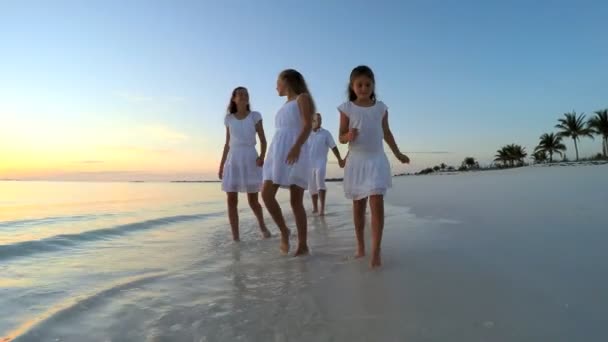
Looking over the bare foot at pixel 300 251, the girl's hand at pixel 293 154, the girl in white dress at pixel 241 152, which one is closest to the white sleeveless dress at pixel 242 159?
the girl in white dress at pixel 241 152

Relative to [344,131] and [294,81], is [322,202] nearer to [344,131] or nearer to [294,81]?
[294,81]

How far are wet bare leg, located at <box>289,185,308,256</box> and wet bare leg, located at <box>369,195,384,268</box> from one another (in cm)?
75

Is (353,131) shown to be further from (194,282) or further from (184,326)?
(184,326)

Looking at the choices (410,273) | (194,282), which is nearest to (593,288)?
(410,273)

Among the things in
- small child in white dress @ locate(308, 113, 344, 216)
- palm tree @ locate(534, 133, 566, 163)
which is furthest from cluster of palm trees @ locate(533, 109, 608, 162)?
small child in white dress @ locate(308, 113, 344, 216)

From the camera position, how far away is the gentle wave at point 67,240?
15.5ft

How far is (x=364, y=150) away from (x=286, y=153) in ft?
2.59

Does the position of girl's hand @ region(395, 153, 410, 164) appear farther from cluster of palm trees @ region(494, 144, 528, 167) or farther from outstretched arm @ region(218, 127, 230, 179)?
cluster of palm trees @ region(494, 144, 528, 167)

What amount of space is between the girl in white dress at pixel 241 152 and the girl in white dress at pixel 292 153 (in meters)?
1.05

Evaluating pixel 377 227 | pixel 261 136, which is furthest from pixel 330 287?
pixel 261 136

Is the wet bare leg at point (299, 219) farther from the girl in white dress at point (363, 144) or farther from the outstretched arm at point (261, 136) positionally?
the outstretched arm at point (261, 136)

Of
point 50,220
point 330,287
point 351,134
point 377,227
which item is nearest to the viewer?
point 330,287

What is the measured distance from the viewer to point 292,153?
4.02 m

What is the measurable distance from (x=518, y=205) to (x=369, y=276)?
4404 millimetres
